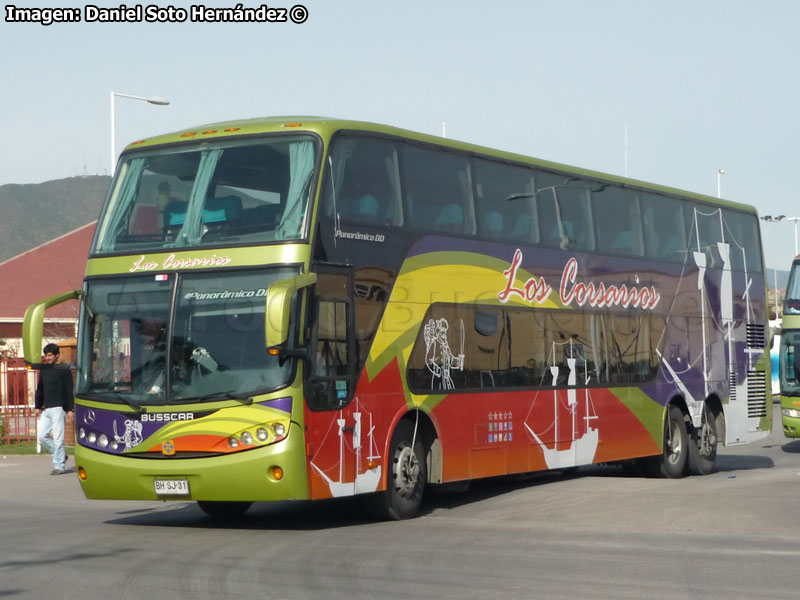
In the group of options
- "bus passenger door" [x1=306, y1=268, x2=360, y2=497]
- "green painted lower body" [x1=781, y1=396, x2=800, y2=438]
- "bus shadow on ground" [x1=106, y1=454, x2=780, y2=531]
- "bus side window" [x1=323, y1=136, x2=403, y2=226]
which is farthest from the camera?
"green painted lower body" [x1=781, y1=396, x2=800, y2=438]

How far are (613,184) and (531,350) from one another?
3643 millimetres

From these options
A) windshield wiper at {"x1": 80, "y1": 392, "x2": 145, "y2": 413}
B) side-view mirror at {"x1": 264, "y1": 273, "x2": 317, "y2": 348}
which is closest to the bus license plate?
windshield wiper at {"x1": 80, "y1": 392, "x2": 145, "y2": 413}

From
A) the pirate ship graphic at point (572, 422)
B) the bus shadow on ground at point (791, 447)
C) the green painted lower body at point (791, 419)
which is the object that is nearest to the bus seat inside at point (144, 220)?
the pirate ship graphic at point (572, 422)

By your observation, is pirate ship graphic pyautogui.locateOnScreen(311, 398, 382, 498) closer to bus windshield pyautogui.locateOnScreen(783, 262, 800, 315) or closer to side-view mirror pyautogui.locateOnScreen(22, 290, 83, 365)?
side-view mirror pyautogui.locateOnScreen(22, 290, 83, 365)

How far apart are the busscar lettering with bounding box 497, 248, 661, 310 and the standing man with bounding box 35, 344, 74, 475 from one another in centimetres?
812

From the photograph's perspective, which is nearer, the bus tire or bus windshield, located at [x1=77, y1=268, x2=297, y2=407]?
bus windshield, located at [x1=77, y1=268, x2=297, y2=407]

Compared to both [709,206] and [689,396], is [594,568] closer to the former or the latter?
[689,396]

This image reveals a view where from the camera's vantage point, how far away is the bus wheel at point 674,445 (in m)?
21.0

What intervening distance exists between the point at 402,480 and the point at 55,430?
29.0 ft

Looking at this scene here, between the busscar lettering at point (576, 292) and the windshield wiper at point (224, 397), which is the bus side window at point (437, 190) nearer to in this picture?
the busscar lettering at point (576, 292)

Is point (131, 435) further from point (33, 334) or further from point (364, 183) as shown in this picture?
point (364, 183)

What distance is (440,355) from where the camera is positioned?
1535 centimetres

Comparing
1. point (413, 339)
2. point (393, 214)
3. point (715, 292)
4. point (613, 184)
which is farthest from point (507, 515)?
point (715, 292)

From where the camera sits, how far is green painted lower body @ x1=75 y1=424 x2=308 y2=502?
12719 mm
